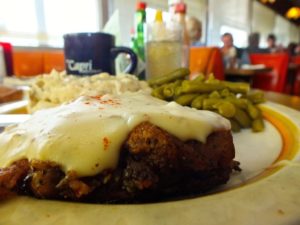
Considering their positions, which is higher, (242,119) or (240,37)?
(240,37)

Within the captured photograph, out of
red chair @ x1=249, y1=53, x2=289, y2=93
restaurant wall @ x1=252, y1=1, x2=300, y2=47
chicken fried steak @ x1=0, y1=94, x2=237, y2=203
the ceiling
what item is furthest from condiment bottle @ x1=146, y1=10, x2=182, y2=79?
the ceiling

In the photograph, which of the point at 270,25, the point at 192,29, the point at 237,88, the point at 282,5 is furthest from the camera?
the point at 270,25

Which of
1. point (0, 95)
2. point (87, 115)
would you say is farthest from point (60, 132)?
point (0, 95)

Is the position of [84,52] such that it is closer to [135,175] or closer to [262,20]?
[135,175]

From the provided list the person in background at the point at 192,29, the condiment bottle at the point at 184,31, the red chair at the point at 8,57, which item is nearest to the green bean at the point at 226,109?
the condiment bottle at the point at 184,31

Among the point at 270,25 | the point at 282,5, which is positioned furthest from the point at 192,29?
the point at 270,25

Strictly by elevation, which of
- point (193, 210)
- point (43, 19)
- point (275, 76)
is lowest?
point (275, 76)

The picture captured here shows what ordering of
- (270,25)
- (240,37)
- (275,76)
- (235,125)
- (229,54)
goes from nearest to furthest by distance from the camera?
1. (235,125)
2. (275,76)
3. (229,54)
4. (240,37)
5. (270,25)

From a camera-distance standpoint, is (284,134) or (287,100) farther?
(287,100)
